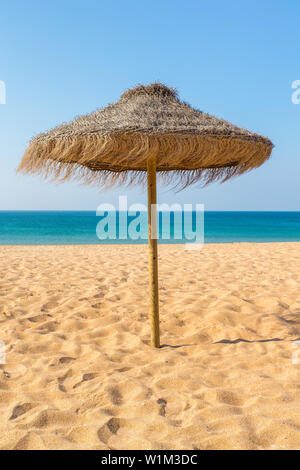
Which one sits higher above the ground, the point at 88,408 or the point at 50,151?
the point at 50,151

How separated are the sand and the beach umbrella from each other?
61 cm

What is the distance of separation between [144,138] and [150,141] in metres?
0.05

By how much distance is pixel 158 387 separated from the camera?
2.66 m

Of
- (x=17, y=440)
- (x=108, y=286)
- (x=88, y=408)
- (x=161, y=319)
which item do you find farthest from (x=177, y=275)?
(x=17, y=440)

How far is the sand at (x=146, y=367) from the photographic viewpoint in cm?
211

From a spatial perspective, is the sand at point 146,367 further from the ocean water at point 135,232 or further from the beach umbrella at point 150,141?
the ocean water at point 135,232

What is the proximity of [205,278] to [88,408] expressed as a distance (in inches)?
158

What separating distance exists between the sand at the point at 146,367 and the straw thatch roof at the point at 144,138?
5.38 ft

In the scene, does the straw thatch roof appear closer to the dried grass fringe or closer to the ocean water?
the dried grass fringe

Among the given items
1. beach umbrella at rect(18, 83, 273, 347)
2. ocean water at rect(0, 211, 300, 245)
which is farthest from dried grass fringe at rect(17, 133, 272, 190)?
ocean water at rect(0, 211, 300, 245)

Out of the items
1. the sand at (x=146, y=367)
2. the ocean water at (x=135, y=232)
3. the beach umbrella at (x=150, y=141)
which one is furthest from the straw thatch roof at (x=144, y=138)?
the sand at (x=146, y=367)

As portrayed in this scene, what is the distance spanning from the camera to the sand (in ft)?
6.93

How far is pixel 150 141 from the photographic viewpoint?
256 cm
